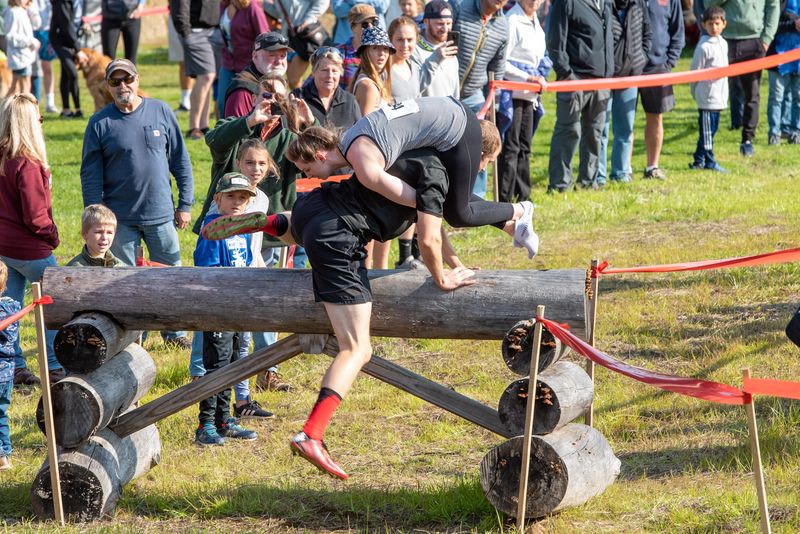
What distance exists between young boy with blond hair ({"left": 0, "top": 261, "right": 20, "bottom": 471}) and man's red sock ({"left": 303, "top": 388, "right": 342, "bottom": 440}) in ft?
5.90

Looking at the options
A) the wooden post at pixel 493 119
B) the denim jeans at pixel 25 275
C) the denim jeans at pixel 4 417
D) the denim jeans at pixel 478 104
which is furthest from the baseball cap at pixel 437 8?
the denim jeans at pixel 4 417

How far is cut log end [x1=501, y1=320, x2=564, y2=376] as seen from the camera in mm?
5344

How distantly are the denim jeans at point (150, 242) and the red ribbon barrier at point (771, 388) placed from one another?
189 inches

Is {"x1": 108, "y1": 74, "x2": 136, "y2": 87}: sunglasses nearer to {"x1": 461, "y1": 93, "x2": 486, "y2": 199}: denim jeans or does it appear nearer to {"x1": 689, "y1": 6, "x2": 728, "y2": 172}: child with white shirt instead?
{"x1": 461, "y1": 93, "x2": 486, "y2": 199}: denim jeans

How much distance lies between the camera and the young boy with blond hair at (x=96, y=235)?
6.79 metres

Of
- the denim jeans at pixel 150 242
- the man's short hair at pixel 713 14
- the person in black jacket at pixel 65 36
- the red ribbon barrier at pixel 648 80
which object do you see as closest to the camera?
the denim jeans at pixel 150 242

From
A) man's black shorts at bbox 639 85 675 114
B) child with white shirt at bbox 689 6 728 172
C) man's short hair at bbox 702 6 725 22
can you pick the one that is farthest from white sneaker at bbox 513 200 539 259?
man's short hair at bbox 702 6 725 22

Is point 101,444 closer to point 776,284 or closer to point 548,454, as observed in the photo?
point 548,454

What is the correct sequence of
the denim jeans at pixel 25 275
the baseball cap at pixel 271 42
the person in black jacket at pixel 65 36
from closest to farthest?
the denim jeans at pixel 25 275
the baseball cap at pixel 271 42
the person in black jacket at pixel 65 36

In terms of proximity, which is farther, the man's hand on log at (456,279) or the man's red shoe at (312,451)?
the man's hand on log at (456,279)

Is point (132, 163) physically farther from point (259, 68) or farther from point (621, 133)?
point (621, 133)

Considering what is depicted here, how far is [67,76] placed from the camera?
17219 mm

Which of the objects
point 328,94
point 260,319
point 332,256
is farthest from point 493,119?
point 332,256

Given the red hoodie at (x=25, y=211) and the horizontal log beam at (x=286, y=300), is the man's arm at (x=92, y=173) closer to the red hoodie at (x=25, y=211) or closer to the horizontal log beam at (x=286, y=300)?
the red hoodie at (x=25, y=211)
